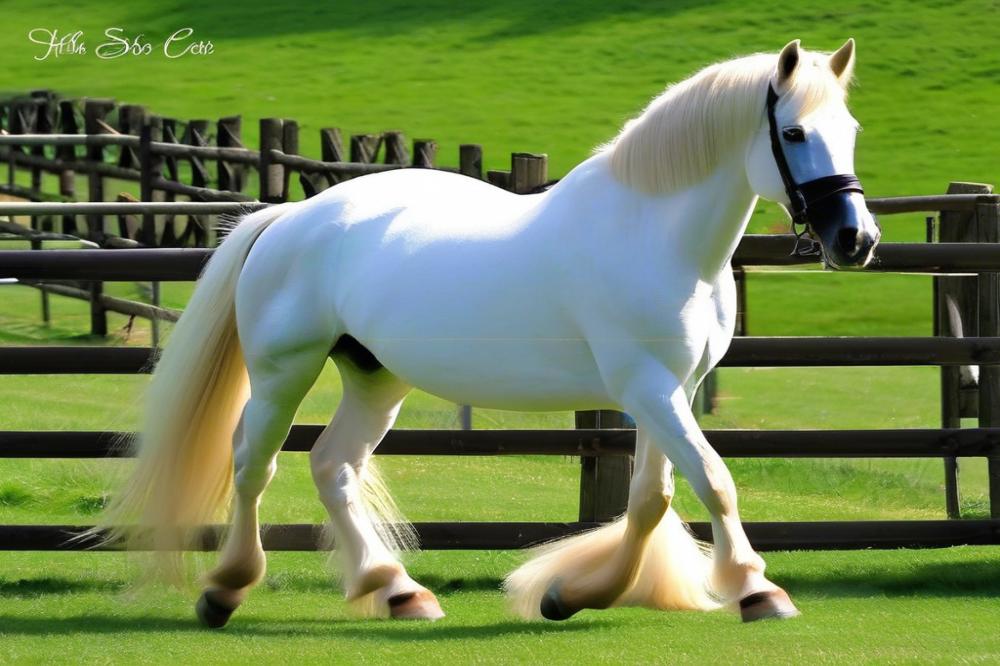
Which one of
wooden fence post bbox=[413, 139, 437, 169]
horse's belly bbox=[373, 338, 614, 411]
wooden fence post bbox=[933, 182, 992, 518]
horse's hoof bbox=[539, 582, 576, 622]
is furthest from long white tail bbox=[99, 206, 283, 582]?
wooden fence post bbox=[413, 139, 437, 169]

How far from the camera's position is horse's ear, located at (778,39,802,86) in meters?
4.24

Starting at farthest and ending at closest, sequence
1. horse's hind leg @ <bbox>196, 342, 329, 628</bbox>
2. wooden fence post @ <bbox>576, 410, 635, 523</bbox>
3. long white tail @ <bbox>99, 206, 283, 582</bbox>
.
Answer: wooden fence post @ <bbox>576, 410, 635, 523</bbox>, long white tail @ <bbox>99, 206, 283, 582</bbox>, horse's hind leg @ <bbox>196, 342, 329, 628</bbox>

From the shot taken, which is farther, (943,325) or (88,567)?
(943,325)

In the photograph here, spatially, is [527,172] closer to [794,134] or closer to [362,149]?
[794,134]

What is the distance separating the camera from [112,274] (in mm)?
5812

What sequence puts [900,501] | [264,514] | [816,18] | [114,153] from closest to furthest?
[264,514]
[900,501]
[114,153]
[816,18]

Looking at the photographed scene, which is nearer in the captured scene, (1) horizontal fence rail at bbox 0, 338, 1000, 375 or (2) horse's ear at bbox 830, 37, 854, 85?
(2) horse's ear at bbox 830, 37, 854, 85

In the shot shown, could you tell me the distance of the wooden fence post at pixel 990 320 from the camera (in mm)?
6781

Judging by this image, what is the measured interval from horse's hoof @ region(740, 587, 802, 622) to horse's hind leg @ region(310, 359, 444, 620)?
1.13 metres

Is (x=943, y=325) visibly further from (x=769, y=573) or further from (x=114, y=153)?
(x=114, y=153)

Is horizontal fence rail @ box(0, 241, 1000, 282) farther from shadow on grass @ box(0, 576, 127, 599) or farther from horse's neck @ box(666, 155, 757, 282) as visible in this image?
horse's neck @ box(666, 155, 757, 282)

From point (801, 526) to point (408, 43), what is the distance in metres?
29.5

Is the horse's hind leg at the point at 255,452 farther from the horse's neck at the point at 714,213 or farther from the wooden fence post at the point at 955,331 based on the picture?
the wooden fence post at the point at 955,331

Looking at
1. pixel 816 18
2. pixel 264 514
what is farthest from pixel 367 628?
pixel 816 18
